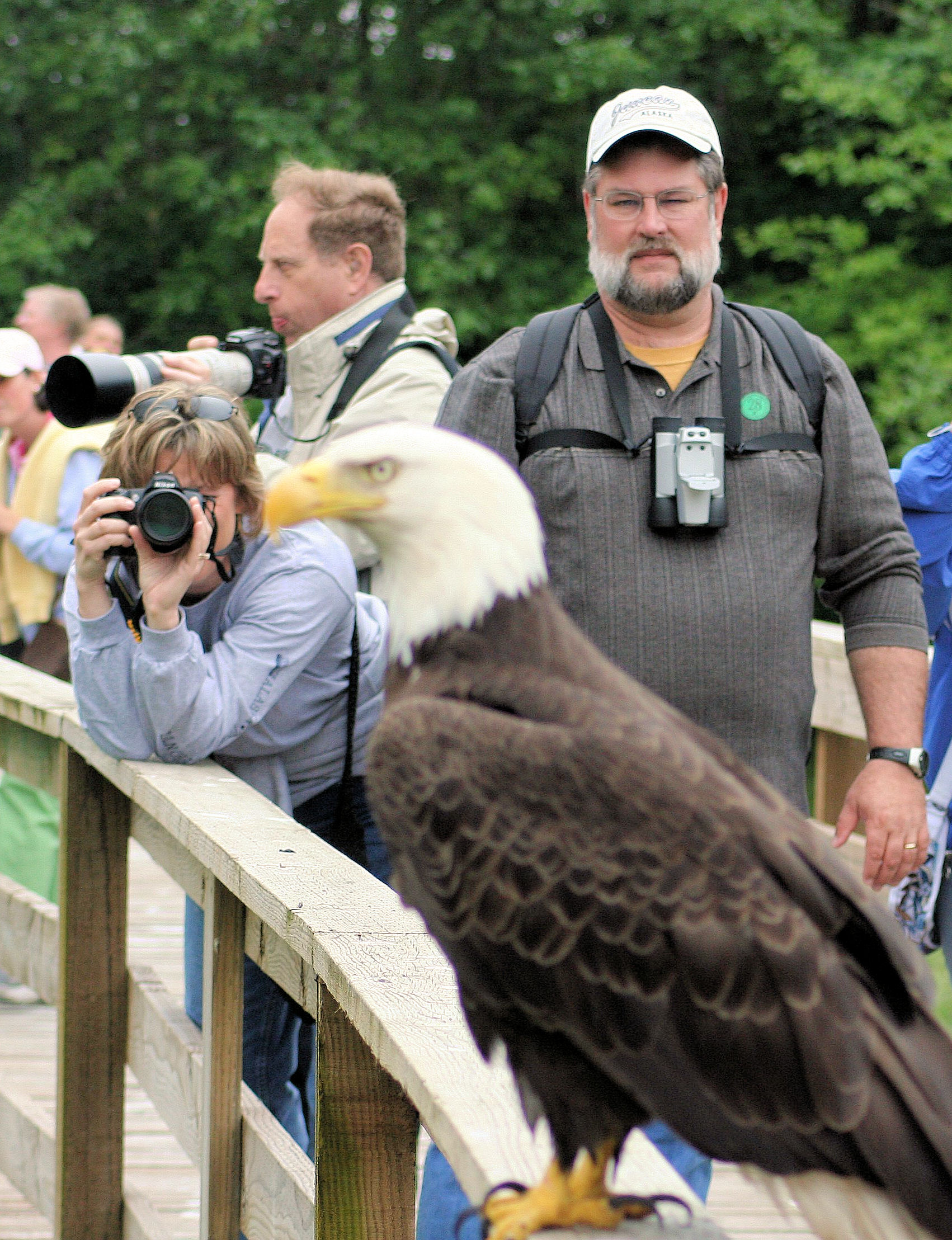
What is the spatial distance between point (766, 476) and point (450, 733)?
5.02 ft

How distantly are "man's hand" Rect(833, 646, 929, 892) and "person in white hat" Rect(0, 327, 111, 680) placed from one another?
3.21 m

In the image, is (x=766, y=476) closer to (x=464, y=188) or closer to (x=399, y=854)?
(x=399, y=854)

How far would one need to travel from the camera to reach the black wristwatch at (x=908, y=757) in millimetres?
3176

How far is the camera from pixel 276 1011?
11.5ft

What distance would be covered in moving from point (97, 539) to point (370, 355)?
135cm

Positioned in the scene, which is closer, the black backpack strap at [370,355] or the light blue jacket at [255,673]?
the light blue jacket at [255,673]

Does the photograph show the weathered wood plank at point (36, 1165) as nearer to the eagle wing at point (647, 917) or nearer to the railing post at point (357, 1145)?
the railing post at point (357, 1145)

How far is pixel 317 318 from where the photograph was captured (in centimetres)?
448

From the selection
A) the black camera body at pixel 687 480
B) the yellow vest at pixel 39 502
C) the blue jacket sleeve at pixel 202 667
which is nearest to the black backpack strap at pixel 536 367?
the black camera body at pixel 687 480

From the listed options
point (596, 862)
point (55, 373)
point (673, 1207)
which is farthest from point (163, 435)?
point (673, 1207)

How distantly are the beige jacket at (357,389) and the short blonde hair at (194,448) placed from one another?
56 cm

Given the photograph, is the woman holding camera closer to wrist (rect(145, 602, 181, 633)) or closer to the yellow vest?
wrist (rect(145, 602, 181, 633))

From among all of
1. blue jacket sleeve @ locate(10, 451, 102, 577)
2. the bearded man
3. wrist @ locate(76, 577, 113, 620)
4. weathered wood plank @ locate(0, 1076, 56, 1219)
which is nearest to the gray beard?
the bearded man

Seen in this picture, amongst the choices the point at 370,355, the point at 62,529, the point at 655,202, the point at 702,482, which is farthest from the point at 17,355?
the point at 702,482
